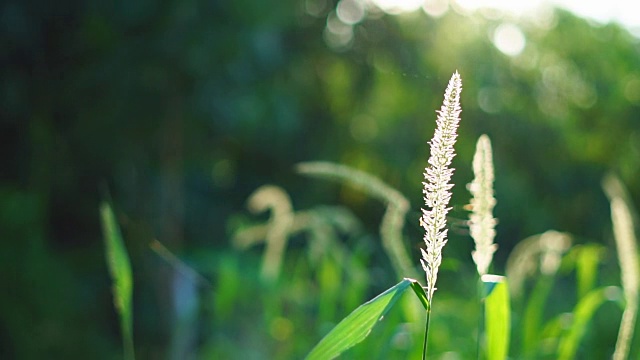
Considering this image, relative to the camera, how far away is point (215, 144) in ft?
23.0

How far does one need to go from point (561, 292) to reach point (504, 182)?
2.62 meters

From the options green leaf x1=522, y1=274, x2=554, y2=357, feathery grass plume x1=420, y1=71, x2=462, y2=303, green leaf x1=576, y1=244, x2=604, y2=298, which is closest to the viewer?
feathery grass plume x1=420, y1=71, x2=462, y2=303

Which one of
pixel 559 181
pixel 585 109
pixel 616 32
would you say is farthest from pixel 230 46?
pixel 616 32

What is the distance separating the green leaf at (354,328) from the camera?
0.72m

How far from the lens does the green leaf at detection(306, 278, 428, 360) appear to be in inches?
28.5

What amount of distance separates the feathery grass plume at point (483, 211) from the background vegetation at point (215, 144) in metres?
2.40

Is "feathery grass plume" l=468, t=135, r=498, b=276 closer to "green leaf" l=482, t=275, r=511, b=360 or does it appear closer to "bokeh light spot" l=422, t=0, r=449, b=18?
"green leaf" l=482, t=275, r=511, b=360

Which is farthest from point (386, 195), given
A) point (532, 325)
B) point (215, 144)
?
point (215, 144)

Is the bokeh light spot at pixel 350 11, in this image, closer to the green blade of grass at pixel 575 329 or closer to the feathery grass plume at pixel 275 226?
the feathery grass plume at pixel 275 226

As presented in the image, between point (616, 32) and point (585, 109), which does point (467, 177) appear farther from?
point (616, 32)

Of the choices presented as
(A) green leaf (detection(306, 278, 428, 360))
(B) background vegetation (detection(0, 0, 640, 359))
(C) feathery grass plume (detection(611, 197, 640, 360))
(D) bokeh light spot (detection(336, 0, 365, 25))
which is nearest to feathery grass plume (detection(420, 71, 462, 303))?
(A) green leaf (detection(306, 278, 428, 360))

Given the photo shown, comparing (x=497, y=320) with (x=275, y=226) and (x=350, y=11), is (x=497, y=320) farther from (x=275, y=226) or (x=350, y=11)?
(x=350, y=11)

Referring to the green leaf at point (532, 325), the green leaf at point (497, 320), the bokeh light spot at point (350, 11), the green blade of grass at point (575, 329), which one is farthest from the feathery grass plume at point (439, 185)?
the bokeh light spot at point (350, 11)

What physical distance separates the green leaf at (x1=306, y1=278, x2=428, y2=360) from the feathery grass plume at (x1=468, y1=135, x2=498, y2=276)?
14 cm
